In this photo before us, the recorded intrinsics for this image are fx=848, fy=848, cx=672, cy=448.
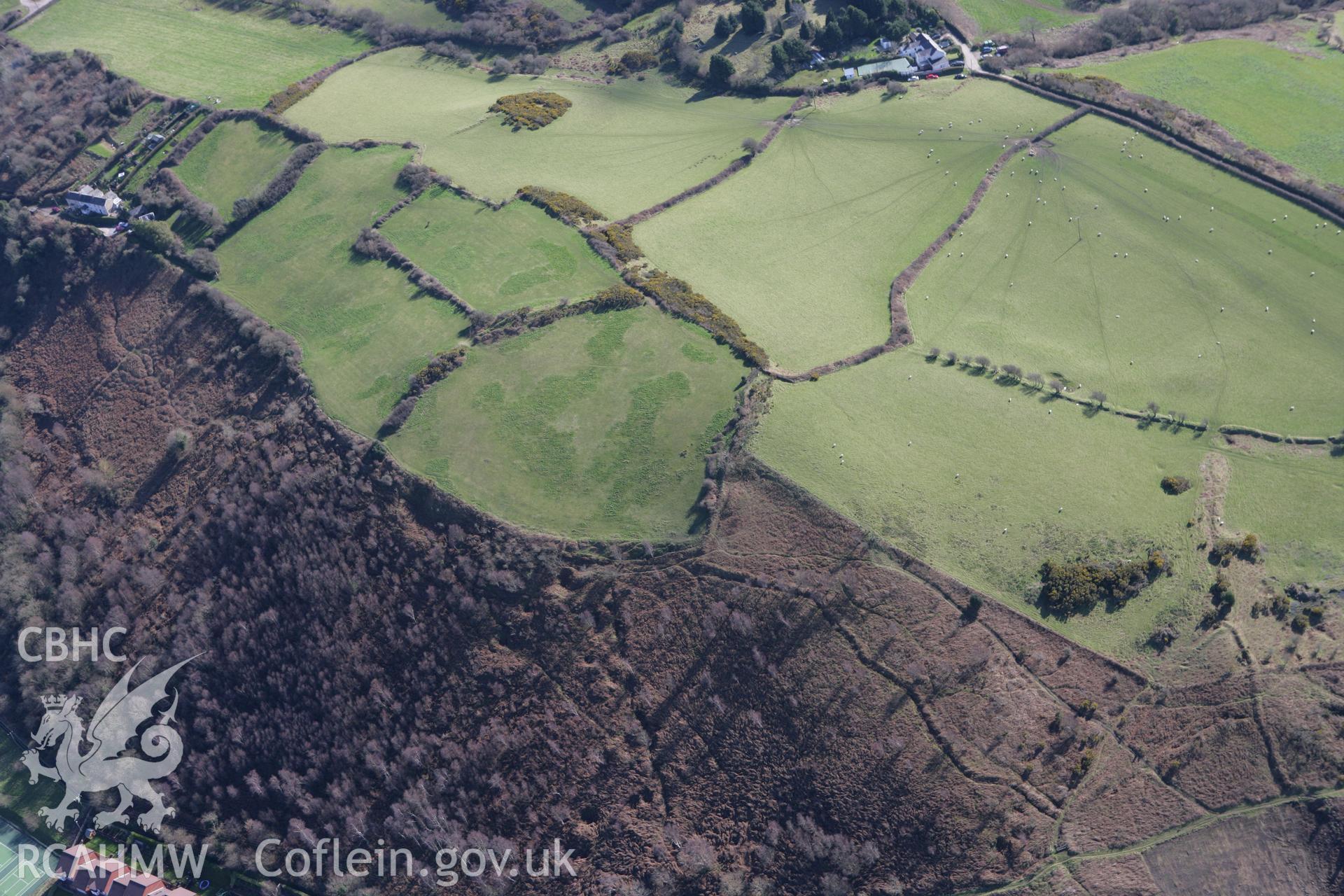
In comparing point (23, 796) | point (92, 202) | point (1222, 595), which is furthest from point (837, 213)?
point (23, 796)

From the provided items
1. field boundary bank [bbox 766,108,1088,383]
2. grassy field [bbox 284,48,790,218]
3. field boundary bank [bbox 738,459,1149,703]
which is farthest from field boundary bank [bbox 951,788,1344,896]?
grassy field [bbox 284,48,790,218]

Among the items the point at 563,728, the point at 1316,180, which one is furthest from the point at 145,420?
the point at 1316,180

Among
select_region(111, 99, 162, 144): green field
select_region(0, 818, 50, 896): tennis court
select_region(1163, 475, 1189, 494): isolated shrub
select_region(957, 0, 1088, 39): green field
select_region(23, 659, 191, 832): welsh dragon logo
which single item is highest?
select_region(957, 0, 1088, 39): green field

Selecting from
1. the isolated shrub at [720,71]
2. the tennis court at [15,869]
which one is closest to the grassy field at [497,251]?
the isolated shrub at [720,71]

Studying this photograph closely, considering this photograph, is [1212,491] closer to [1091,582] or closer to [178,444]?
[1091,582]

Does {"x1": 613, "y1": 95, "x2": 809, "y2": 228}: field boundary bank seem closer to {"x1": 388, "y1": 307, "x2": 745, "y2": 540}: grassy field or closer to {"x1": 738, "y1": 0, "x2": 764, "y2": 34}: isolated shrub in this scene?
{"x1": 388, "y1": 307, "x2": 745, "y2": 540}: grassy field

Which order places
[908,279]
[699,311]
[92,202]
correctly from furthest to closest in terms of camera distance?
1. [92,202]
2. [908,279]
3. [699,311]

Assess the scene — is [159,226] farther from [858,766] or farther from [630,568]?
[858,766]
